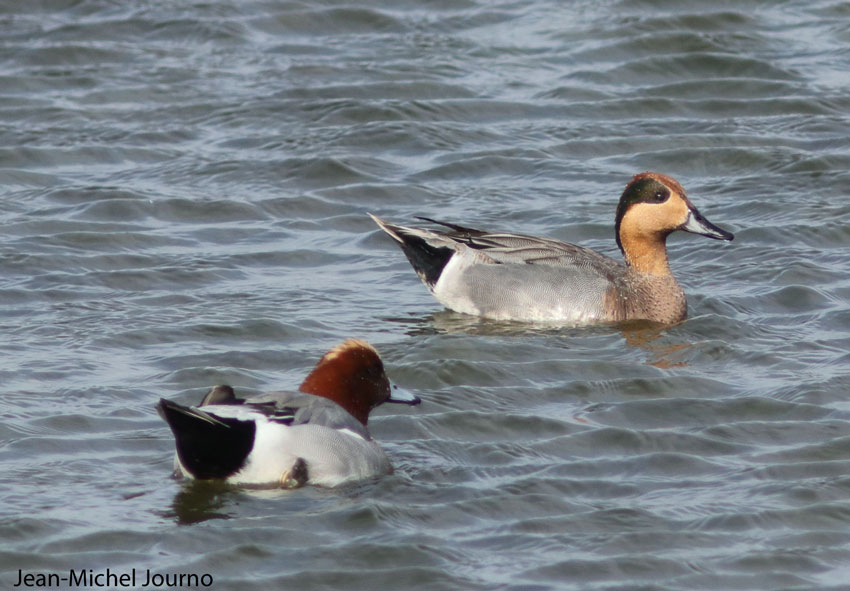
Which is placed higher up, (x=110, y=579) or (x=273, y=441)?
(x=273, y=441)

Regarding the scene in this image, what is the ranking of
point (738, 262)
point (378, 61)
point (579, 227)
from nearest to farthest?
1. point (738, 262)
2. point (579, 227)
3. point (378, 61)

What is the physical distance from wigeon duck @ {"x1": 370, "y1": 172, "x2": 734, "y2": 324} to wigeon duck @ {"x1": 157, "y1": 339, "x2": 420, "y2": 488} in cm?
291

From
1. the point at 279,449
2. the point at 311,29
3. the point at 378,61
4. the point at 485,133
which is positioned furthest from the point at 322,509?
the point at 311,29

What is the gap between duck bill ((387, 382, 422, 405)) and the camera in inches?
280

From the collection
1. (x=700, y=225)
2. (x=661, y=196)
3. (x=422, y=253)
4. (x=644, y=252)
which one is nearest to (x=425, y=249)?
(x=422, y=253)

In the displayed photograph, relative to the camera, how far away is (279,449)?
6328mm

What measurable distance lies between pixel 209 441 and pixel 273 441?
0.26 meters

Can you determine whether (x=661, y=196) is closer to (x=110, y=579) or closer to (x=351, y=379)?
(x=351, y=379)

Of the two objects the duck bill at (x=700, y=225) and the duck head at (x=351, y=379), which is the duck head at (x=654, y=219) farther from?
the duck head at (x=351, y=379)

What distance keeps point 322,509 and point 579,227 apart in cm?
508

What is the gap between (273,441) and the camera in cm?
632

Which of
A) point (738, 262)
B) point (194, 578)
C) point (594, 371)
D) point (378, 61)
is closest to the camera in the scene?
point (194, 578)

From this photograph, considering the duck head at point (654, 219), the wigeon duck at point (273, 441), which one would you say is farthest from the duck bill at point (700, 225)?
the wigeon duck at point (273, 441)

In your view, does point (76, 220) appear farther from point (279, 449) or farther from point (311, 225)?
point (279, 449)
